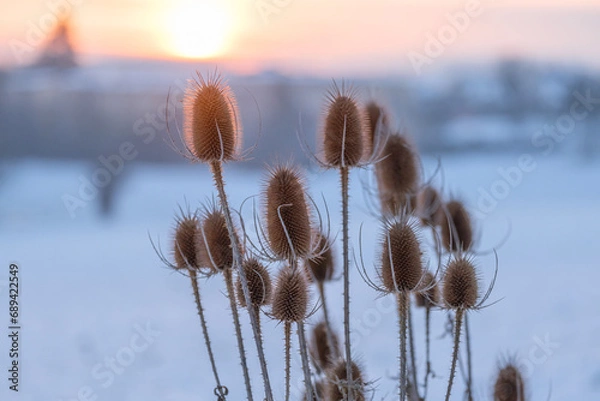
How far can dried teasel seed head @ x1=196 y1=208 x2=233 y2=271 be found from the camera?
59.2 inches

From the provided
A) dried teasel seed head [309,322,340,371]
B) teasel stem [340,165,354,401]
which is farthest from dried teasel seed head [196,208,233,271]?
dried teasel seed head [309,322,340,371]

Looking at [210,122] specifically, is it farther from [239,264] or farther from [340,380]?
[340,380]

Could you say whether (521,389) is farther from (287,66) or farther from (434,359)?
(287,66)

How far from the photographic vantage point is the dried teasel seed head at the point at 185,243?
1595 mm

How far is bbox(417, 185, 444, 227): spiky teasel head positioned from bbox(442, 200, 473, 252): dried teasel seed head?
3cm

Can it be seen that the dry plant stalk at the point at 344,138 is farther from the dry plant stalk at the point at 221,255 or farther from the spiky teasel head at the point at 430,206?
the spiky teasel head at the point at 430,206

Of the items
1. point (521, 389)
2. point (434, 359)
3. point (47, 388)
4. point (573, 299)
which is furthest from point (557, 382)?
point (47, 388)

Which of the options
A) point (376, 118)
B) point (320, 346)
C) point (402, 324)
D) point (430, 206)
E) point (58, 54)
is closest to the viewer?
point (402, 324)

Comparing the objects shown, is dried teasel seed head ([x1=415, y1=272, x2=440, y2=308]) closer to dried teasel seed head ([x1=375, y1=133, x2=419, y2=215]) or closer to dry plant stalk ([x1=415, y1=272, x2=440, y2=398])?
dry plant stalk ([x1=415, y1=272, x2=440, y2=398])

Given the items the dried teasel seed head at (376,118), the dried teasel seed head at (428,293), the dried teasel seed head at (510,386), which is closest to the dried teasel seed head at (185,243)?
the dried teasel seed head at (428,293)

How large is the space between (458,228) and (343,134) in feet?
1.97

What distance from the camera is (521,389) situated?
1602 millimetres

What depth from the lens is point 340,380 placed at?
1497 millimetres

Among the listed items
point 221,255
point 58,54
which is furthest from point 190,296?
point 221,255
